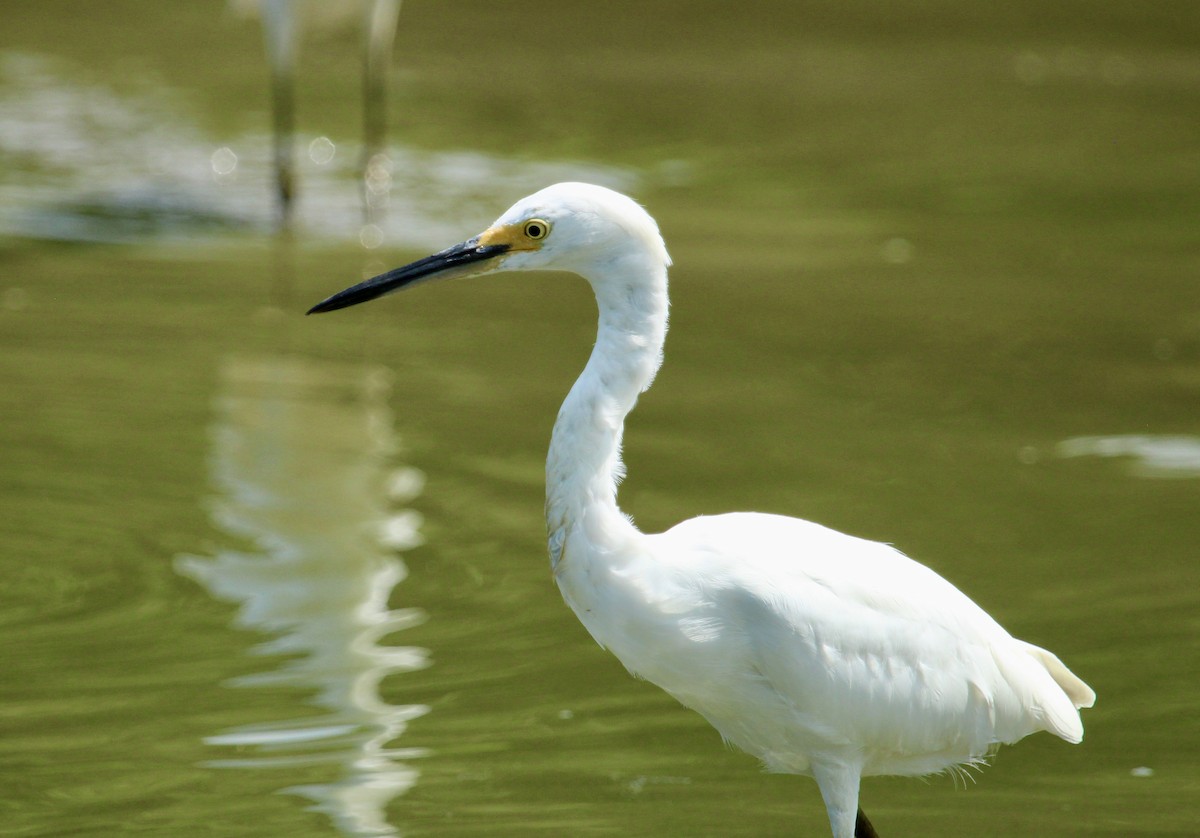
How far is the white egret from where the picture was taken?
3273mm

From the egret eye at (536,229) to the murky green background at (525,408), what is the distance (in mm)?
1390

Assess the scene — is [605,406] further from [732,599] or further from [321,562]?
[321,562]

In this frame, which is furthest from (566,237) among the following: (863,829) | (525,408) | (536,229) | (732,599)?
(525,408)

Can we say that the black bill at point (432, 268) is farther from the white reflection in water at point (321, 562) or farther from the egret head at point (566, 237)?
the white reflection in water at point (321, 562)

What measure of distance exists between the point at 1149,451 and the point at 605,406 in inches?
146

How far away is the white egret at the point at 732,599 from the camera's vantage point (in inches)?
129

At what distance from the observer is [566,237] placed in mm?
3275

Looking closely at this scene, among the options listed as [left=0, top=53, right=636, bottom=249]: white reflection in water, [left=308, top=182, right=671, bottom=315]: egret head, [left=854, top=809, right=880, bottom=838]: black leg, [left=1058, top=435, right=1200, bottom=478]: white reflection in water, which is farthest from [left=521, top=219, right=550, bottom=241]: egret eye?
[left=0, top=53, right=636, bottom=249]: white reflection in water

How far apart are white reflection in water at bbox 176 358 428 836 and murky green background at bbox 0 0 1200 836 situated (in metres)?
0.02

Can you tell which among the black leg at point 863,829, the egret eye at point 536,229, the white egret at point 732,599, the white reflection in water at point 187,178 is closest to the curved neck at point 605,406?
the white egret at point 732,599

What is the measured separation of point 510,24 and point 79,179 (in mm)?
5036

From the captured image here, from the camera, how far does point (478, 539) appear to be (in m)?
5.57

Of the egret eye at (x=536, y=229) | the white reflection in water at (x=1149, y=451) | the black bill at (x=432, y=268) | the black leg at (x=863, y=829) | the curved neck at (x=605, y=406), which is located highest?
the egret eye at (x=536, y=229)

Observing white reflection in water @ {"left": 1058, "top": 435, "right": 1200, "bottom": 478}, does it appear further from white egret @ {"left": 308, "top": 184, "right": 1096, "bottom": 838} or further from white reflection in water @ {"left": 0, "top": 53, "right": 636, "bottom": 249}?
white reflection in water @ {"left": 0, "top": 53, "right": 636, "bottom": 249}
